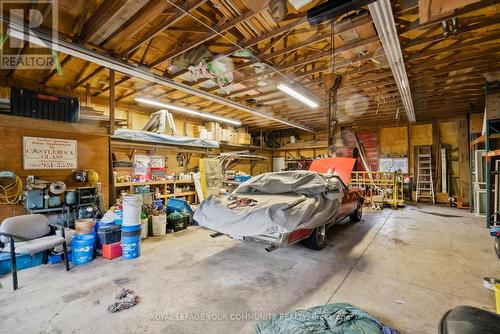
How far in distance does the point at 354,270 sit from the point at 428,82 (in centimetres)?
522

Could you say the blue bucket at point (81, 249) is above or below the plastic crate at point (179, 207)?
below

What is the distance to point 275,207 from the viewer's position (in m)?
2.74

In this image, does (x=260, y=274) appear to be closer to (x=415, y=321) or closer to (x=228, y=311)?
(x=228, y=311)

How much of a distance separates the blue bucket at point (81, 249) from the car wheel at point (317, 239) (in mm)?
3529

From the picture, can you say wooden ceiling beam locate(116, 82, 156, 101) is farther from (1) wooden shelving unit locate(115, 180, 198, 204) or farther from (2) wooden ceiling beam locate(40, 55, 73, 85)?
(1) wooden shelving unit locate(115, 180, 198, 204)

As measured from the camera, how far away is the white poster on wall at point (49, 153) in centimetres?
383

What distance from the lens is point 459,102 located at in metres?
7.30

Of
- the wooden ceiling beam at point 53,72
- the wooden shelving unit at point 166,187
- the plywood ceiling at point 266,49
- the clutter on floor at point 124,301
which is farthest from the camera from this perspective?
the wooden shelving unit at point 166,187

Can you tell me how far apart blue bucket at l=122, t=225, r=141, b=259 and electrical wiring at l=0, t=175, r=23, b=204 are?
5.99ft

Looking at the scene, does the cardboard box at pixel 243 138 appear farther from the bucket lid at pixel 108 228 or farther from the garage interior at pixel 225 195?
the bucket lid at pixel 108 228

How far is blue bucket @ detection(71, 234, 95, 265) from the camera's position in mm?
3307

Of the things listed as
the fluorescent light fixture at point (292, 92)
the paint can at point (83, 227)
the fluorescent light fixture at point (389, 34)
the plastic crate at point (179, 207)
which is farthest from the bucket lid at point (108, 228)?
the fluorescent light fixture at point (389, 34)

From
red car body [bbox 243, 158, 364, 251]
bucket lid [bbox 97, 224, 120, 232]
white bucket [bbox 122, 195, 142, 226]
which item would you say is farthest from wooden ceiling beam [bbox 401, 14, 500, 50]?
bucket lid [bbox 97, 224, 120, 232]

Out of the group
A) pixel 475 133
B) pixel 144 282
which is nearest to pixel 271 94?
pixel 144 282
